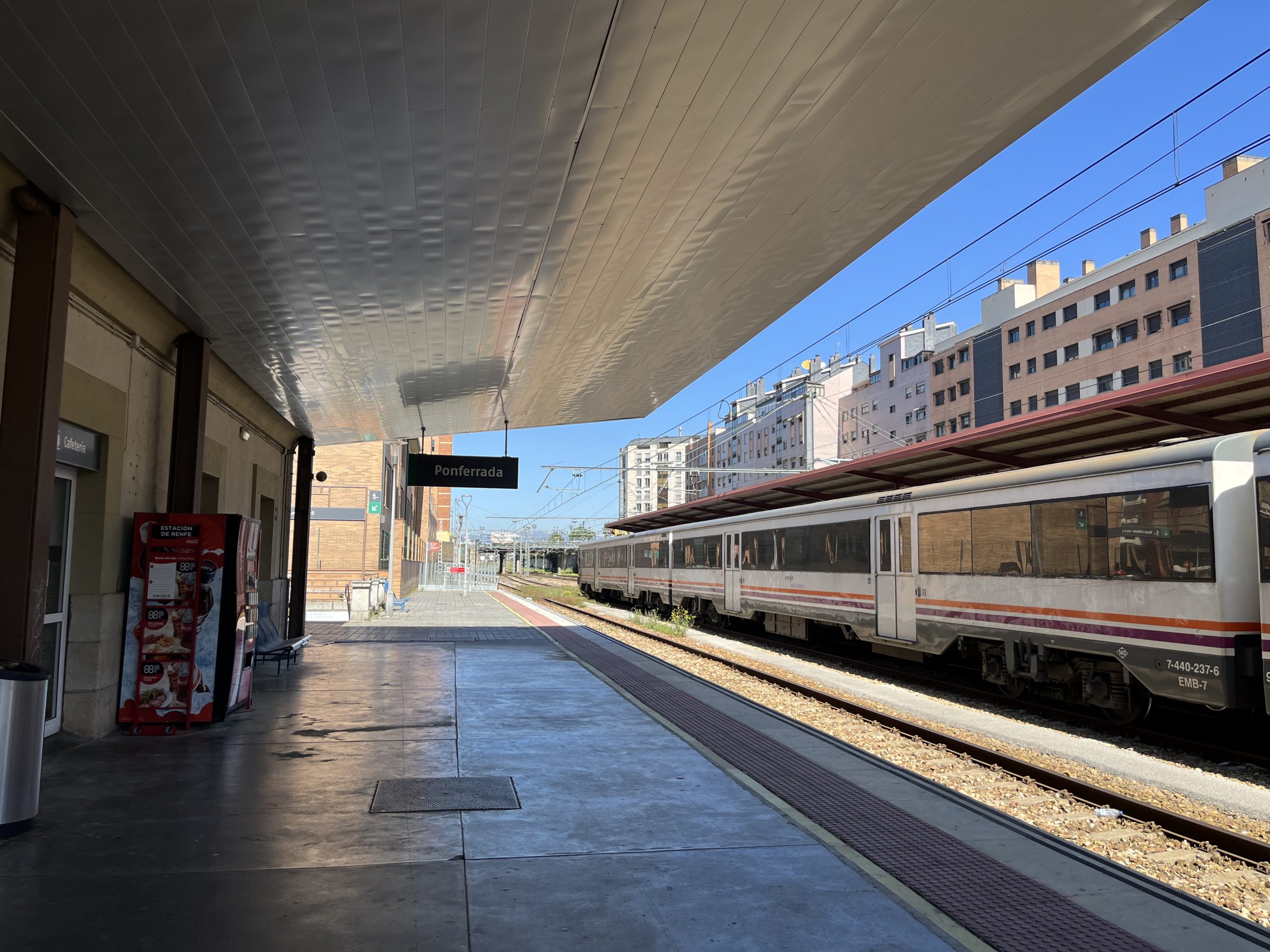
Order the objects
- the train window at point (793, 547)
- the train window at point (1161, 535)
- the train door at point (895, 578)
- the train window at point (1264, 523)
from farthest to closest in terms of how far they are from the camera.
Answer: the train window at point (793, 547), the train door at point (895, 578), the train window at point (1161, 535), the train window at point (1264, 523)

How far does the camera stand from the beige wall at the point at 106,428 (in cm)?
720

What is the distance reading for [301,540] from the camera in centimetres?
1716

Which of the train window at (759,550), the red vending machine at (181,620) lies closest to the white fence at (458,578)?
the train window at (759,550)

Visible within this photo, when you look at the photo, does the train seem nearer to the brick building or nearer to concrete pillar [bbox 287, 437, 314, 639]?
concrete pillar [bbox 287, 437, 314, 639]

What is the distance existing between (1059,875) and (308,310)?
7502 millimetres

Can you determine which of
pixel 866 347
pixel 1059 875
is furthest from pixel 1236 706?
pixel 866 347

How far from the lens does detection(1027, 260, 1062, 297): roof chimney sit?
64.1 meters

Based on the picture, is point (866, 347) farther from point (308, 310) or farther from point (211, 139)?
point (211, 139)

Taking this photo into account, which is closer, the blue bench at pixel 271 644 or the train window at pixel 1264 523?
the train window at pixel 1264 523

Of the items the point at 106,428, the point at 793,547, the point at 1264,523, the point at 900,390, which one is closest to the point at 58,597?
the point at 106,428

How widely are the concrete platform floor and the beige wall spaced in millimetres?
596

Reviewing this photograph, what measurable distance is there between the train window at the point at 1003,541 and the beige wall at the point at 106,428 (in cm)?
941

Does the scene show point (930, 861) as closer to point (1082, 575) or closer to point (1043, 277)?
point (1082, 575)

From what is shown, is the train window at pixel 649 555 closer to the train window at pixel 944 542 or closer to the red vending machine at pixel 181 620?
the train window at pixel 944 542
